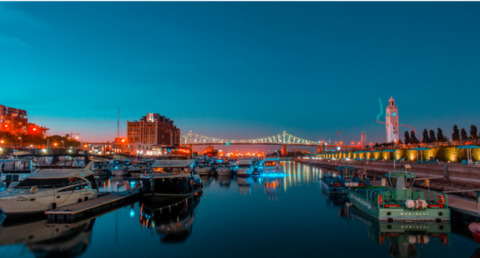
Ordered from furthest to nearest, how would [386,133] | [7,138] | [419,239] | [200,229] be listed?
[386,133] → [7,138] → [200,229] → [419,239]

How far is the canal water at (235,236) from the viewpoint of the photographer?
1279 centimetres

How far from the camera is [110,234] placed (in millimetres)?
15719

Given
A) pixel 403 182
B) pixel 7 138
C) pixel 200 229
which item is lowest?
pixel 200 229

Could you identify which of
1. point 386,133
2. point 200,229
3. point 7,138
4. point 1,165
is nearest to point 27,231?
point 200,229

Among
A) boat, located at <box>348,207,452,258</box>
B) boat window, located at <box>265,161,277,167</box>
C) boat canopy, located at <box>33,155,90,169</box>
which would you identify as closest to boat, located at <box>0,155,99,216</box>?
boat canopy, located at <box>33,155,90,169</box>

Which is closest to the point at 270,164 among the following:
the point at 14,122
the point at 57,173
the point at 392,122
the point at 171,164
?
the point at 171,164

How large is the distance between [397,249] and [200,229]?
9.62m

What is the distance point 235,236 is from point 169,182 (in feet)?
31.9

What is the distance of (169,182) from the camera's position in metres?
23.4

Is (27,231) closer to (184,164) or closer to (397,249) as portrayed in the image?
(184,164)

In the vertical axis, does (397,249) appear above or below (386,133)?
below

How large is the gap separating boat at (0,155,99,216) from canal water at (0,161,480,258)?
1.14 meters

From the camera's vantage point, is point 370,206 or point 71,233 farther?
point 370,206

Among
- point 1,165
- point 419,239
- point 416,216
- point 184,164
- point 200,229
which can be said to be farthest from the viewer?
point 1,165
